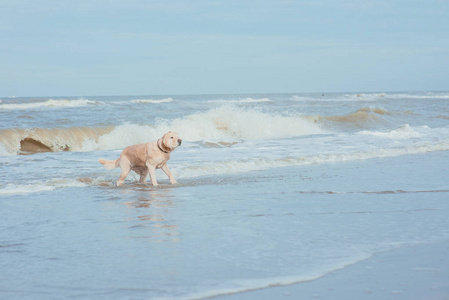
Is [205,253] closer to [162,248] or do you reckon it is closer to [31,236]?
[162,248]

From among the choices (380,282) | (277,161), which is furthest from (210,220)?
(277,161)

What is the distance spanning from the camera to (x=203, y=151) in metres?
13.2

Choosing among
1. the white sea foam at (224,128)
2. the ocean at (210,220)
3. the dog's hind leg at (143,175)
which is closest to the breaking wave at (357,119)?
the white sea foam at (224,128)

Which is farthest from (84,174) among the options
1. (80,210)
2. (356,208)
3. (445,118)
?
(445,118)

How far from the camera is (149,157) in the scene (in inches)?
319

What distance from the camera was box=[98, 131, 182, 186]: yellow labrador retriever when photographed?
25.8 feet

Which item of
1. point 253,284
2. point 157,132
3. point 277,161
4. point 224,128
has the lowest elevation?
point 253,284

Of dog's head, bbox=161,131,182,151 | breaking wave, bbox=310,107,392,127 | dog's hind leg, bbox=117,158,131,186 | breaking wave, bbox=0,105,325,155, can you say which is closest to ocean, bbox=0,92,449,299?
dog's hind leg, bbox=117,158,131,186

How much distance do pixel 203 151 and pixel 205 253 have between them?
9.04 meters

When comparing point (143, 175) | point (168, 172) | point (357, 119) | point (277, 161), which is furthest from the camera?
point (357, 119)

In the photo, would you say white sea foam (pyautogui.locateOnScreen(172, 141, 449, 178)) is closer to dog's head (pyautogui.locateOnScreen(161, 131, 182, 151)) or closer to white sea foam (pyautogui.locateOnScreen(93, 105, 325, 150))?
dog's head (pyautogui.locateOnScreen(161, 131, 182, 151))

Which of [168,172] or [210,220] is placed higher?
[168,172]

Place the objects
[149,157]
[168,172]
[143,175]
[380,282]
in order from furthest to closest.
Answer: [143,175], [168,172], [149,157], [380,282]

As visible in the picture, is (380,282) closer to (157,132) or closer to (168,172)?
(168,172)
